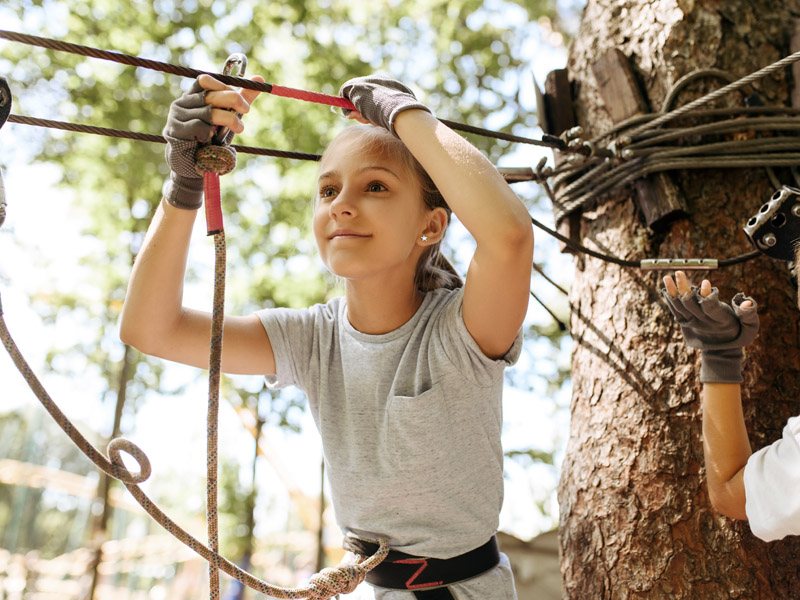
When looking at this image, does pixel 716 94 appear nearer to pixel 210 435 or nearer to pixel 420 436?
pixel 420 436

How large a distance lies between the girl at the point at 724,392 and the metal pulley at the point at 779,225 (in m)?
0.13

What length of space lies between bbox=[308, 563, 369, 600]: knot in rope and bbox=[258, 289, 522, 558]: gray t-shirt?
12 centimetres

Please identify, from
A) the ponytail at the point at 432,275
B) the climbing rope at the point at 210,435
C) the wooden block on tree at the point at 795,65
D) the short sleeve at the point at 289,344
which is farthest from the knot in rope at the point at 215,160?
the wooden block on tree at the point at 795,65

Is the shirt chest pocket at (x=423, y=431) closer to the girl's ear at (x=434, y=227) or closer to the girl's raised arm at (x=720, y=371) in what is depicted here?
the girl's ear at (x=434, y=227)

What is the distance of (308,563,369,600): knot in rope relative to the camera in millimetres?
1470

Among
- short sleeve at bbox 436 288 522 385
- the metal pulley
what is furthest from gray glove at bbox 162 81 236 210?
the metal pulley

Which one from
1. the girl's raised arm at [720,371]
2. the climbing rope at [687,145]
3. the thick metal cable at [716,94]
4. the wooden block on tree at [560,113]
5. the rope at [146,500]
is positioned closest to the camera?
the rope at [146,500]

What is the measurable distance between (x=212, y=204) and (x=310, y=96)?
0.35 m

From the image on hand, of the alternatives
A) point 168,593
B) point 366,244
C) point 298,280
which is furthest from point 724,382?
point 168,593

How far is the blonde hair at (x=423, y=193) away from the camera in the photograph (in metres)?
1.73

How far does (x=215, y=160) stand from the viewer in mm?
1283

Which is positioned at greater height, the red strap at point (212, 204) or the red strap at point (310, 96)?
the red strap at point (310, 96)

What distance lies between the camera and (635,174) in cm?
185

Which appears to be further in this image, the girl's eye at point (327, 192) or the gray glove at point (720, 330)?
the girl's eye at point (327, 192)
